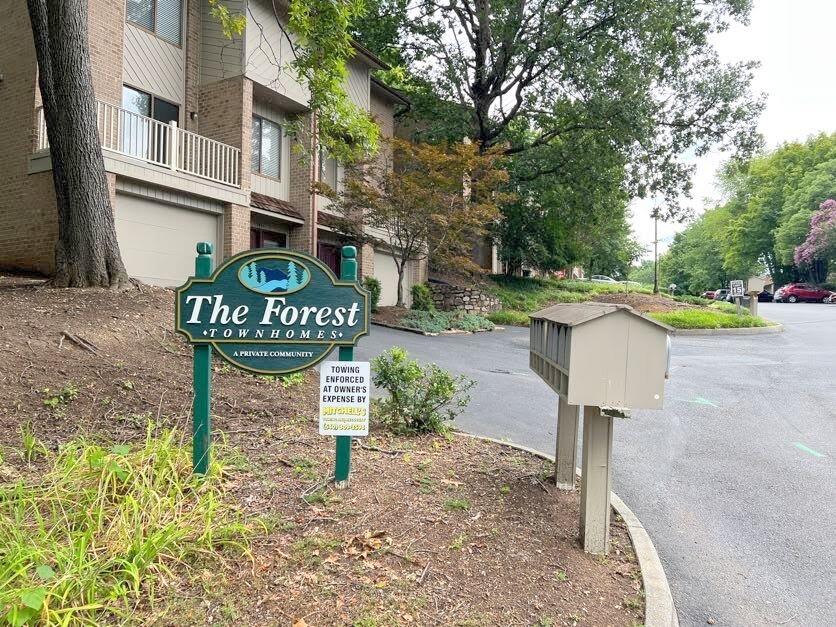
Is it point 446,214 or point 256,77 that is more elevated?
point 256,77

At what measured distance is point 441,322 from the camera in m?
15.3

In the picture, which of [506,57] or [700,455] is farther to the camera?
[506,57]

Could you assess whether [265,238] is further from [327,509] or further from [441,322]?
[327,509]

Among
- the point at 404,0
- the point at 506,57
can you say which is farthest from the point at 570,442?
the point at 404,0

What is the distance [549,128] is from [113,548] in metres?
23.1

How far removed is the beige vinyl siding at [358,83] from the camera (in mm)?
18125

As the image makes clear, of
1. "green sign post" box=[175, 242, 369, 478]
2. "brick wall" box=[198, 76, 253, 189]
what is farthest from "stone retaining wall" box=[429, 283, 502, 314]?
"green sign post" box=[175, 242, 369, 478]

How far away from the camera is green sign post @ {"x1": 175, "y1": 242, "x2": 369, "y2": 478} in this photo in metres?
3.41

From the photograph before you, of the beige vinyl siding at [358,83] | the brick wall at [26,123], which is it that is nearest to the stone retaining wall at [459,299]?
the beige vinyl siding at [358,83]

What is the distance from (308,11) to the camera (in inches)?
342

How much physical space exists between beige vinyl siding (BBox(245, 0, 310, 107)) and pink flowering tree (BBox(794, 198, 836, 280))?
4189cm

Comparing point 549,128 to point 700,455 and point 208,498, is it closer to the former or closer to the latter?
point 700,455

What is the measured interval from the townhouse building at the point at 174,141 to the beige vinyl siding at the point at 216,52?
3cm

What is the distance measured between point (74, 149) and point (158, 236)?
594cm
